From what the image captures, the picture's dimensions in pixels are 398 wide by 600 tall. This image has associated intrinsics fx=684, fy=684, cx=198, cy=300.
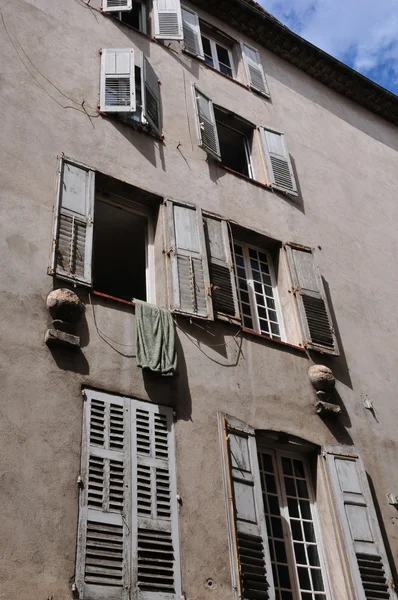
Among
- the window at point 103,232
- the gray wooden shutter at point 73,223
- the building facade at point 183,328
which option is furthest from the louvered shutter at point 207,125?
the gray wooden shutter at point 73,223

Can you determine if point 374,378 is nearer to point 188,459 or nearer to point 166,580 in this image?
point 188,459

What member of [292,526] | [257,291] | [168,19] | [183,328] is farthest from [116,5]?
[292,526]

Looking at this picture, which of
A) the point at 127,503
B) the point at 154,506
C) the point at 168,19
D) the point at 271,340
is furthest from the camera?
the point at 168,19

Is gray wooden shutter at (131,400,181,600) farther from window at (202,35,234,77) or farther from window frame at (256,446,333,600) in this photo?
window at (202,35,234,77)

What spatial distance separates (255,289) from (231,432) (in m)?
3.10

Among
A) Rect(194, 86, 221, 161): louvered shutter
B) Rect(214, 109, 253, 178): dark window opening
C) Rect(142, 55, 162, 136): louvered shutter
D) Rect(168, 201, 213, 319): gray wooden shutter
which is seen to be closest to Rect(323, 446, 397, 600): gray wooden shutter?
Rect(168, 201, 213, 319): gray wooden shutter

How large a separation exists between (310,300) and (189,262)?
2132mm

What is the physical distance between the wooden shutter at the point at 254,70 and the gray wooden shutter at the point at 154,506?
854 centimetres

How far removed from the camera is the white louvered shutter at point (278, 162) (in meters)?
12.3

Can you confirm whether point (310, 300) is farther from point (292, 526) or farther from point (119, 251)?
point (292, 526)

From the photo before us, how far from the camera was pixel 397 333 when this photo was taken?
11.5m

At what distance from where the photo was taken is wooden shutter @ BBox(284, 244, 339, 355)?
33.2 feet

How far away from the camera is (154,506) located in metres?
7.12

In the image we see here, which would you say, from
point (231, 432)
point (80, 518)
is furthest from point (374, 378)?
point (80, 518)
